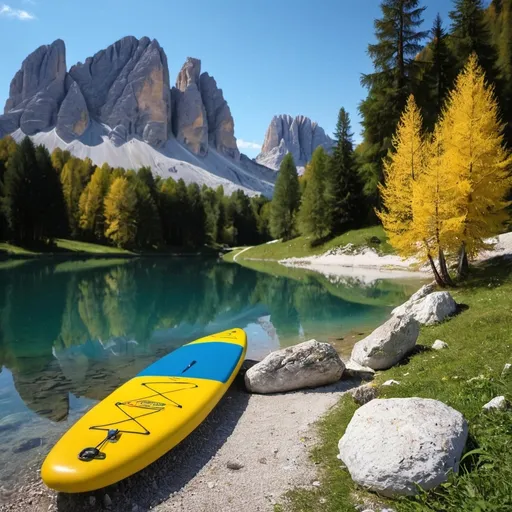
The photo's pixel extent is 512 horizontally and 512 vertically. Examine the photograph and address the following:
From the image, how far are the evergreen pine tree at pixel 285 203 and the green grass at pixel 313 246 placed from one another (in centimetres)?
259

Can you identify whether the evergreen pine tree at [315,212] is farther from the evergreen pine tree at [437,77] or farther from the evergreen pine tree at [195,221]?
the evergreen pine tree at [195,221]

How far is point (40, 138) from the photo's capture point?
18912 cm

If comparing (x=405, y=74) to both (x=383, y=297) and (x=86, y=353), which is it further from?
(x=86, y=353)

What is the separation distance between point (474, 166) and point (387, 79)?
25.6 metres

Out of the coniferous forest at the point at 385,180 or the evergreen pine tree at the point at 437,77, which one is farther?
the evergreen pine tree at the point at 437,77

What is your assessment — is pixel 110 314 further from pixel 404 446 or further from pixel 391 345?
pixel 404 446

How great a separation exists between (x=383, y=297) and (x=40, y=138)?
208 m

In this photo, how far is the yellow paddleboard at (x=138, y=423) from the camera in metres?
5.68

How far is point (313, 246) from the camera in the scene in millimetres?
55594

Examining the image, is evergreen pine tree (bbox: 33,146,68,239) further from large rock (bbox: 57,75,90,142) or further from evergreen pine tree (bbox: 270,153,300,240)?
large rock (bbox: 57,75,90,142)

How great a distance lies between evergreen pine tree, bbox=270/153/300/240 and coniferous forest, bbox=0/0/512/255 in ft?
0.62

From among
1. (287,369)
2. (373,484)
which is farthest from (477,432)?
(287,369)

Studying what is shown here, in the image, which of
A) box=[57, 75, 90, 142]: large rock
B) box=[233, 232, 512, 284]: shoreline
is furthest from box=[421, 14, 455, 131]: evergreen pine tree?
box=[57, 75, 90, 142]: large rock

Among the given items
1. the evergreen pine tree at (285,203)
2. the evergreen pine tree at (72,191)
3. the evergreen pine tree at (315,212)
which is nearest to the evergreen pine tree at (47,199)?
the evergreen pine tree at (72,191)
